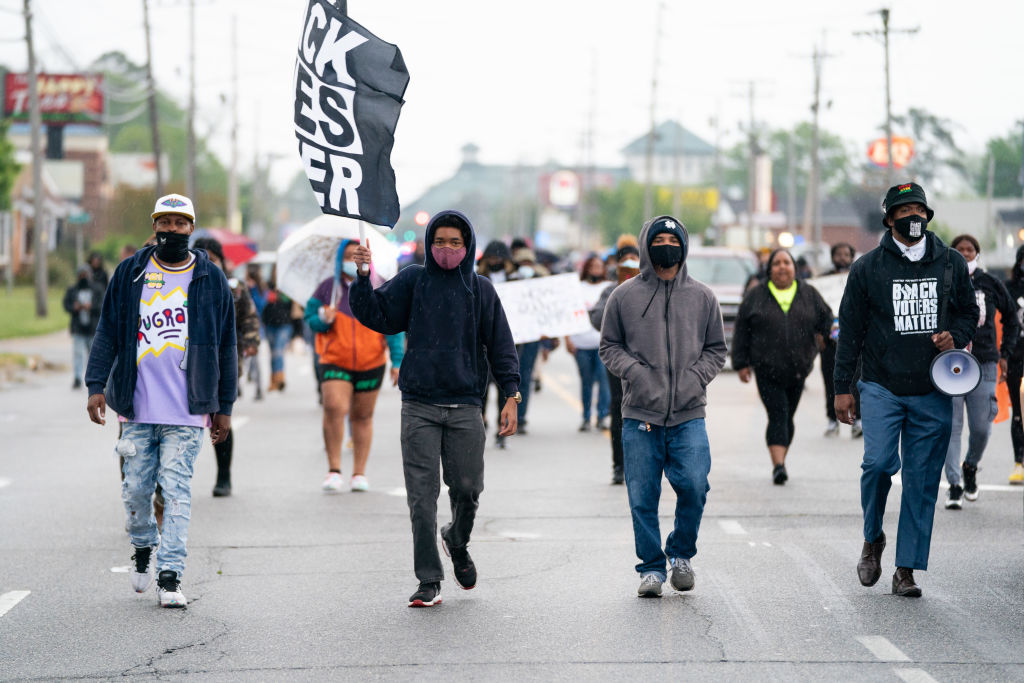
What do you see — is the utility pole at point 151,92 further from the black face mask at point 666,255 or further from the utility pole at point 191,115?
the black face mask at point 666,255

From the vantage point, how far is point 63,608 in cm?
760

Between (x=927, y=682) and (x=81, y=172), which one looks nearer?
(x=927, y=682)

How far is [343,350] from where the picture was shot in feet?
38.3

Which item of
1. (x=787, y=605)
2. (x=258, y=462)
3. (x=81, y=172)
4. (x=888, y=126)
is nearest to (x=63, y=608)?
(x=787, y=605)

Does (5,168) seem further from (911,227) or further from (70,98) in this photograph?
(911,227)

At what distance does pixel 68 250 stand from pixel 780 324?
61.5m

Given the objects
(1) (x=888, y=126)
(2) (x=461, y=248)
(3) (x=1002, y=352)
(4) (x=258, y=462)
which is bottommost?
(4) (x=258, y=462)

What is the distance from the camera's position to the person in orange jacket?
1166 cm

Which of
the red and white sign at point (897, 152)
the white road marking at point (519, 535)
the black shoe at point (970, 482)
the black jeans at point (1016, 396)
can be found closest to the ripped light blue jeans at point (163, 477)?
the white road marking at point (519, 535)

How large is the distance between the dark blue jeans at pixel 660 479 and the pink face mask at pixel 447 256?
1.20 m

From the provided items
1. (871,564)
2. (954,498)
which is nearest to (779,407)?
(954,498)

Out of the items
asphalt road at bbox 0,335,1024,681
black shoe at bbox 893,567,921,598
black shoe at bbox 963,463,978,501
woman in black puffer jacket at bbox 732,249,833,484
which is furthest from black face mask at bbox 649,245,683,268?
woman in black puffer jacket at bbox 732,249,833,484

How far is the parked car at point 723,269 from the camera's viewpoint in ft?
85.8

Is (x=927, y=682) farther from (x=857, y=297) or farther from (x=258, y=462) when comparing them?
(x=258, y=462)
